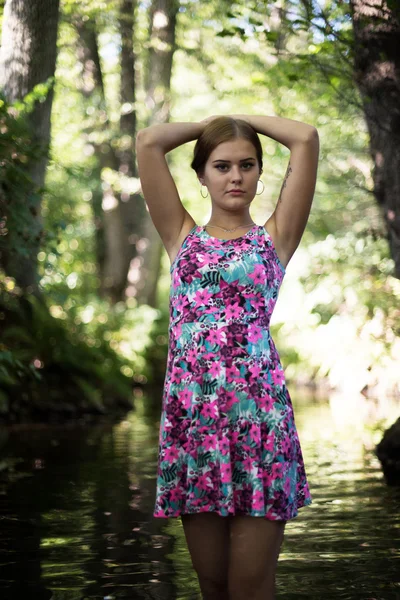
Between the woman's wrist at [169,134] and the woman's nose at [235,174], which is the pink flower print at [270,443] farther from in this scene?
the woman's wrist at [169,134]

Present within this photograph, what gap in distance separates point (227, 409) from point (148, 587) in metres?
1.85

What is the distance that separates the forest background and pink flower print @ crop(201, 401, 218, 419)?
15.0ft

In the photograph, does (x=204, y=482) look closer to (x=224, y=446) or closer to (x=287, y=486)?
(x=224, y=446)

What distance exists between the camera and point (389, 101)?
7.96 meters

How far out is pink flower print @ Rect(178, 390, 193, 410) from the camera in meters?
3.57

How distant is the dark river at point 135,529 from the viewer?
16.8 ft

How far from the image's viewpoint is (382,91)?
26.2 feet

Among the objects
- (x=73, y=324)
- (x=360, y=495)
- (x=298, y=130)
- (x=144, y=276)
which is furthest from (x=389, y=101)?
(x=144, y=276)

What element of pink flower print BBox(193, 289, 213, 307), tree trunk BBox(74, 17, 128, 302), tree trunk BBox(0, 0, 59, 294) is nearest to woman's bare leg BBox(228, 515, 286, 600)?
pink flower print BBox(193, 289, 213, 307)

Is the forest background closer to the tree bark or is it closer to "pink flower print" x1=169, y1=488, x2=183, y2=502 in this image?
the tree bark

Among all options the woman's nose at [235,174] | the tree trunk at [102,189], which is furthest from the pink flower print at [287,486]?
the tree trunk at [102,189]

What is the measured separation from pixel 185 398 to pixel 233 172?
2.82 feet

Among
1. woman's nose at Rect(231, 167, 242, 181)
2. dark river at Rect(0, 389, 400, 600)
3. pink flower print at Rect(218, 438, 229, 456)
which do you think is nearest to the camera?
pink flower print at Rect(218, 438, 229, 456)

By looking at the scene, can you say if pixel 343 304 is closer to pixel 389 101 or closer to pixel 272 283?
pixel 389 101
